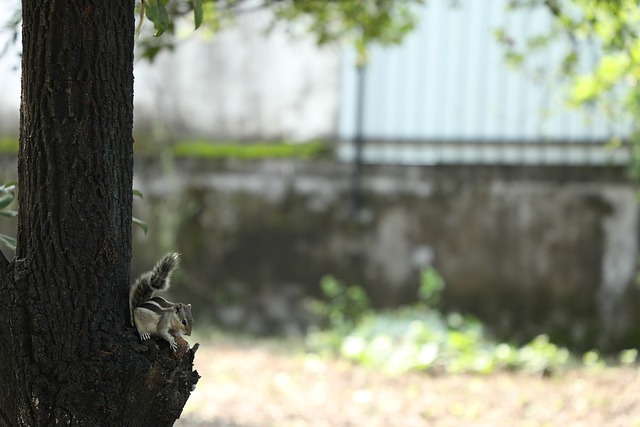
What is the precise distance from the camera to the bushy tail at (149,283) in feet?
8.38

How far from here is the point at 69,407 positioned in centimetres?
234

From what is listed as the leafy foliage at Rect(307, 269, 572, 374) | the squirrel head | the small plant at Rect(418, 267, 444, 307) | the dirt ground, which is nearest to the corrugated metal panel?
the small plant at Rect(418, 267, 444, 307)

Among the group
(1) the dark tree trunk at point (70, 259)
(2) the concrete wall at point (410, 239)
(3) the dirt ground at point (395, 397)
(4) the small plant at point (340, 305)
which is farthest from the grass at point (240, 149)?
Result: (1) the dark tree trunk at point (70, 259)

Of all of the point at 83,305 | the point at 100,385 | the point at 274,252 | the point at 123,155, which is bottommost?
the point at 274,252

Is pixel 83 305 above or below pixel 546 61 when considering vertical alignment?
below

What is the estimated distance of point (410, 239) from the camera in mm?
7527

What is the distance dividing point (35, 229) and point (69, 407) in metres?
0.50

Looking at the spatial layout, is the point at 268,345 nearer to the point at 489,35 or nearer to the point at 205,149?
the point at 205,149

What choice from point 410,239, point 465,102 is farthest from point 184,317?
point 465,102

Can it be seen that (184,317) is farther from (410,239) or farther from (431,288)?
(410,239)

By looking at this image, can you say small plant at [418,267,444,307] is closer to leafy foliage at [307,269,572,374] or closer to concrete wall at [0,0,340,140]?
leafy foliage at [307,269,572,374]

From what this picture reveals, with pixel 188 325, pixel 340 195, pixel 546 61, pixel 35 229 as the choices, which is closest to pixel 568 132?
pixel 546 61

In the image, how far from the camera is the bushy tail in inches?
101

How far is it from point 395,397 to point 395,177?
2.36 m
